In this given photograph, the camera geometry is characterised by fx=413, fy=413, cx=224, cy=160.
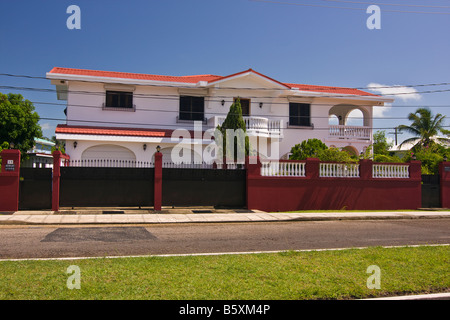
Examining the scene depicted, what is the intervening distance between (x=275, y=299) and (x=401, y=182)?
58.4 ft

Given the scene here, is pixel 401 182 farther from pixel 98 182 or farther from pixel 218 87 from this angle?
pixel 98 182

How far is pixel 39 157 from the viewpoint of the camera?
40.0 m

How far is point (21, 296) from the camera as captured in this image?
535 centimetres

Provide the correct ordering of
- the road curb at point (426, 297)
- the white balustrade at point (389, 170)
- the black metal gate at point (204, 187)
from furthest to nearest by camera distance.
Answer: the white balustrade at point (389, 170) < the black metal gate at point (204, 187) < the road curb at point (426, 297)

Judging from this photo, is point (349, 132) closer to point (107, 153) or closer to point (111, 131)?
point (111, 131)

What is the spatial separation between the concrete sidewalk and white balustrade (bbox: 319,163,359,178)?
2.72m

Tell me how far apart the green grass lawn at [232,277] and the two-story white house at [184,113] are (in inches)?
629

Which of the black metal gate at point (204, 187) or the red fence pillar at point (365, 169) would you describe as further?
the red fence pillar at point (365, 169)

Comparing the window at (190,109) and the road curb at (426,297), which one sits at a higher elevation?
the window at (190,109)

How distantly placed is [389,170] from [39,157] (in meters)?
32.5

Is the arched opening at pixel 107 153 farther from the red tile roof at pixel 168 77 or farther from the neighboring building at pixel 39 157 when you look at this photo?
the neighboring building at pixel 39 157

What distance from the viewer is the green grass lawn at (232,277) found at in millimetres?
5594

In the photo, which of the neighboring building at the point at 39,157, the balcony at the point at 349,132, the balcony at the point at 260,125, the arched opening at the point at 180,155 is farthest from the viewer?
the neighboring building at the point at 39,157

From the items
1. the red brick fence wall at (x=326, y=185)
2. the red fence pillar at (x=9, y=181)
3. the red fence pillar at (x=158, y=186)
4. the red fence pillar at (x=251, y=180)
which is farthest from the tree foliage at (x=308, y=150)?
the red fence pillar at (x=9, y=181)
